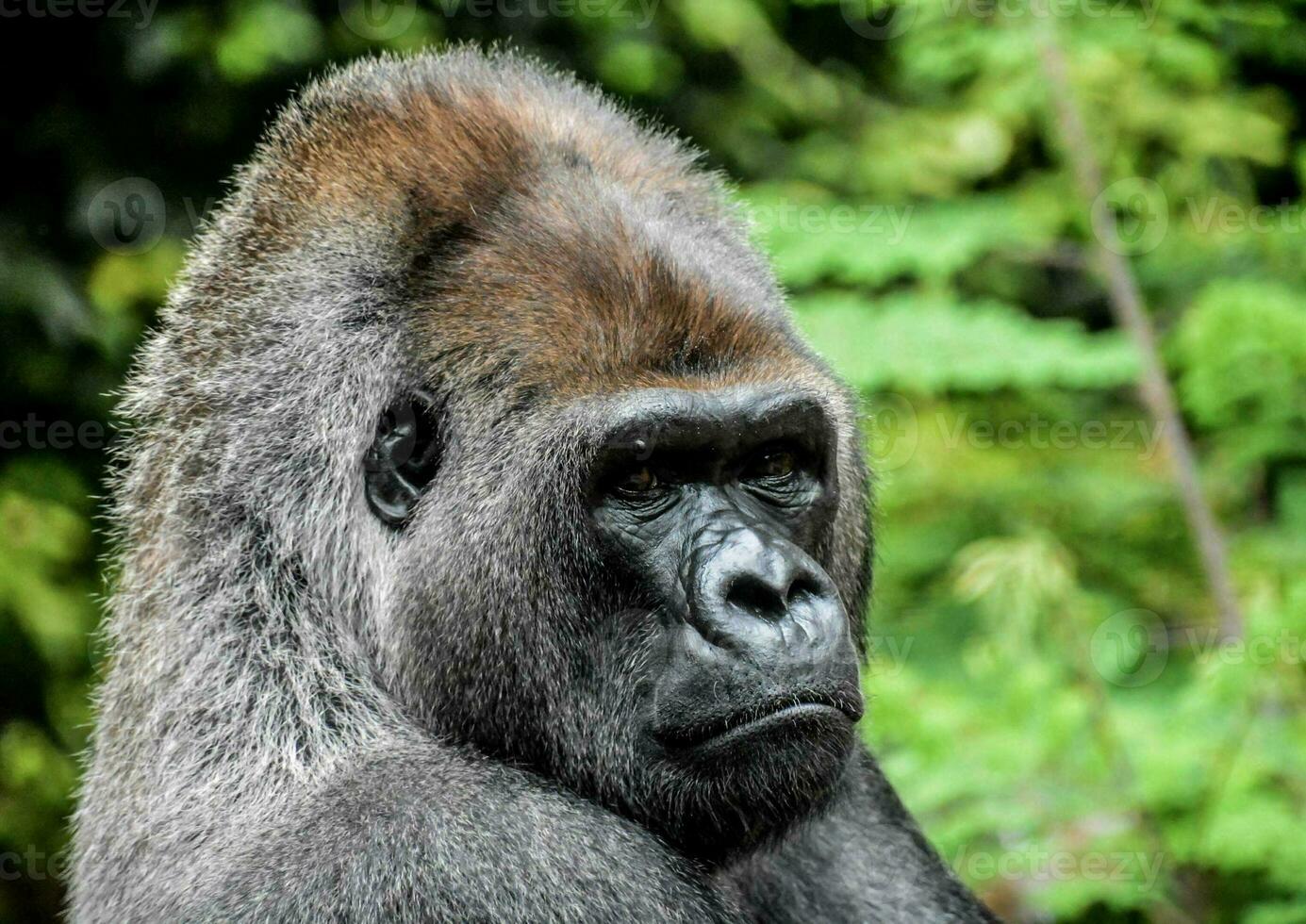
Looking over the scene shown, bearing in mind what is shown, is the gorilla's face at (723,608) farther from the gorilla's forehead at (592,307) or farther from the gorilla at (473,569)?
the gorilla's forehead at (592,307)

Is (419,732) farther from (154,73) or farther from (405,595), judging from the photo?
(154,73)

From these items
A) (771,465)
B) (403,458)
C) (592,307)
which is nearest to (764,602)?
(771,465)

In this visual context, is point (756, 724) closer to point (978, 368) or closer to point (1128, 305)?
point (978, 368)

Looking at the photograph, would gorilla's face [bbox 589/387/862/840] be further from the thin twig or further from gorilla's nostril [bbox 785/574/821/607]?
the thin twig

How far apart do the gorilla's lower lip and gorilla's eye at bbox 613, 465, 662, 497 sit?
62 cm

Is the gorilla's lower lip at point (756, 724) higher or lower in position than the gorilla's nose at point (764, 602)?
lower

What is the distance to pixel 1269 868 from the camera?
581 centimetres

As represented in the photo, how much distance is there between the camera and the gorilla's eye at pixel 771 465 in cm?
370

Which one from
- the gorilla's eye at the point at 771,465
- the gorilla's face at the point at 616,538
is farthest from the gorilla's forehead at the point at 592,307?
the gorilla's eye at the point at 771,465

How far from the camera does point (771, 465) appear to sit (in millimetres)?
3717

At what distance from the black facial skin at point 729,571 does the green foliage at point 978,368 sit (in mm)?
908

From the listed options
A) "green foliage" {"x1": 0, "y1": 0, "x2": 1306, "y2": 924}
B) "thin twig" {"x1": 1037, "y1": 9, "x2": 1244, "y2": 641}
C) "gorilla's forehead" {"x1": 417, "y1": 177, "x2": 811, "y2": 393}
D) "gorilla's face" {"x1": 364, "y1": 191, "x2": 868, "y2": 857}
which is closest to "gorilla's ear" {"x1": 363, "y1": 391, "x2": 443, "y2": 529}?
"gorilla's face" {"x1": 364, "y1": 191, "x2": 868, "y2": 857}

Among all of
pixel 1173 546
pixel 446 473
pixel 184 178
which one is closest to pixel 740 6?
pixel 184 178

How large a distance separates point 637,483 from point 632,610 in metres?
0.33
